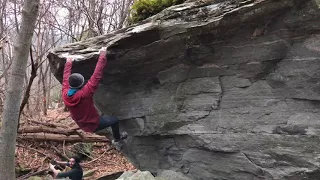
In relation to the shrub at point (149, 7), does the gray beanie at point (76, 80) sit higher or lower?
lower

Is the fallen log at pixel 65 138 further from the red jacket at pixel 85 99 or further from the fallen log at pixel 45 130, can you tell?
the red jacket at pixel 85 99

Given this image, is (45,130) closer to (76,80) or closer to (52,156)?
(52,156)

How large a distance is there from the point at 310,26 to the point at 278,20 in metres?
0.47

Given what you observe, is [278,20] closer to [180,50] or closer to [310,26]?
[310,26]

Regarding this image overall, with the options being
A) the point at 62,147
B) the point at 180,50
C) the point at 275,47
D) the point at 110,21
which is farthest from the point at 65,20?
the point at 275,47

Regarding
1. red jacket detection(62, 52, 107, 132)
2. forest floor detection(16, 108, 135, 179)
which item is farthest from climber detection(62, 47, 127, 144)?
forest floor detection(16, 108, 135, 179)

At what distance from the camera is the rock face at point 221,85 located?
16.6ft

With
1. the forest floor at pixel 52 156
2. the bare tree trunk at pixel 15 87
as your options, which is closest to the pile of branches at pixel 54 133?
the forest floor at pixel 52 156

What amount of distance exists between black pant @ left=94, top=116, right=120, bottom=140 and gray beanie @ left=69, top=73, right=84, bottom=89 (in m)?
0.92

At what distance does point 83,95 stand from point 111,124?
3.44ft

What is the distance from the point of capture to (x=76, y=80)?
6.03m

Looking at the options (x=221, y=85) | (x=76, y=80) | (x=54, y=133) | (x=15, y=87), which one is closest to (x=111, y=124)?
(x=76, y=80)

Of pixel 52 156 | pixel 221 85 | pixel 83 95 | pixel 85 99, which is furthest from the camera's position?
pixel 52 156

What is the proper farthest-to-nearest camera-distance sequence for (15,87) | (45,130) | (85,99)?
1. (45,130)
2. (15,87)
3. (85,99)
